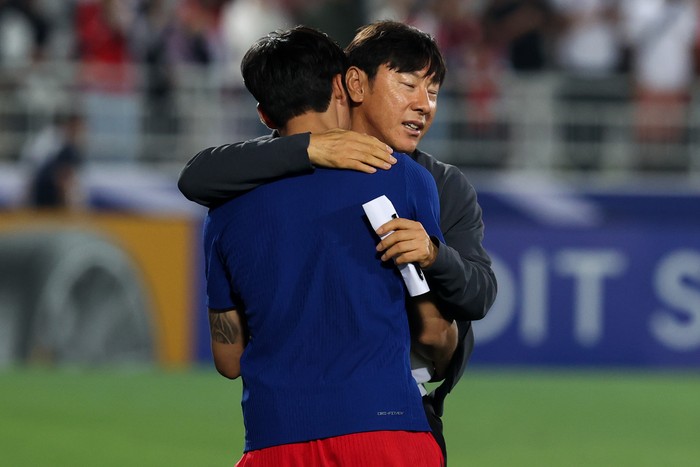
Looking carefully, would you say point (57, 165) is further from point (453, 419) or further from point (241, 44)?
point (453, 419)

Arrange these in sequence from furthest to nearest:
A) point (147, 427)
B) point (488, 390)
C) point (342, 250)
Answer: point (488, 390) < point (147, 427) < point (342, 250)

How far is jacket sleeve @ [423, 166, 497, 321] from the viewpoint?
316 cm

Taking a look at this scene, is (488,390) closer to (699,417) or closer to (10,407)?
(699,417)

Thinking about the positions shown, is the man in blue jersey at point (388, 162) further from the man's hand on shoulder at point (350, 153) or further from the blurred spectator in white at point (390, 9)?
the blurred spectator in white at point (390, 9)

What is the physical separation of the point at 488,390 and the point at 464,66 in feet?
14.4

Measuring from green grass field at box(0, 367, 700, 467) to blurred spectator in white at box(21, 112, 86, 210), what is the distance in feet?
5.84

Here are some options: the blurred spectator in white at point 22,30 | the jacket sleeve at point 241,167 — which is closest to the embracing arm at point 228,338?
the jacket sleeve at point 241,167

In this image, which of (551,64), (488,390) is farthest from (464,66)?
(488,390)

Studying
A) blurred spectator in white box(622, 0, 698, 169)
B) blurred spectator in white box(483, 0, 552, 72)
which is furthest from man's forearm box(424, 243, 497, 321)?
blurred spectator in white box(483, 0, 552, 72)

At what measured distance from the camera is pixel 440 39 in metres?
15.0

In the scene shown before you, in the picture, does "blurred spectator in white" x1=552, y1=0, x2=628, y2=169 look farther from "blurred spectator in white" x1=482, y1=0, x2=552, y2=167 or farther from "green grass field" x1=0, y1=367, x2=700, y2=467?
"green grass field" x1=0, y1=367, x2=700, y2=467

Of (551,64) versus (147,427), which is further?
(551,64)

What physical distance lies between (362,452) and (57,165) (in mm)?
10614

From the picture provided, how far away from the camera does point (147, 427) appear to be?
9.38 meters
